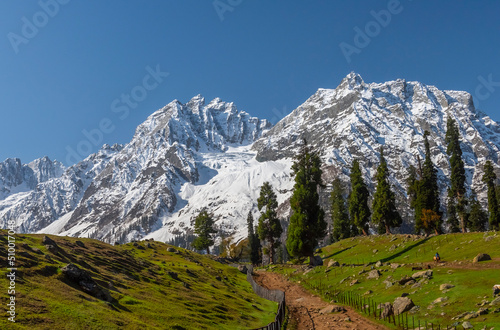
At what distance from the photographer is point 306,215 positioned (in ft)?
216

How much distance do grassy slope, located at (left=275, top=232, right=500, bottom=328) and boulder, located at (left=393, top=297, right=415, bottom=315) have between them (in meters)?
0.86

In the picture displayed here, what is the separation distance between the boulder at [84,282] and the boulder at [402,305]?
23.6m

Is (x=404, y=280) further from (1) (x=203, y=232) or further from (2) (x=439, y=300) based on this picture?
(1) (x=203, y=232)

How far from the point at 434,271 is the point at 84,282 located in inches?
1361

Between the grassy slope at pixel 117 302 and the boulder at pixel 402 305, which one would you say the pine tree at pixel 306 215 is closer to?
the grassy slope at pixel 117 302

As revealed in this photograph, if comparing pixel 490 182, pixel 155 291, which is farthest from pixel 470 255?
pixel 490 182

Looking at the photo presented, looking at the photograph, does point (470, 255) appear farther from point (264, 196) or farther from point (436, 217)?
point (264, 196)

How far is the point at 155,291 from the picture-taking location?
36.8 metres

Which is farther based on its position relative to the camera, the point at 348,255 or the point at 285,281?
the point at 348,255

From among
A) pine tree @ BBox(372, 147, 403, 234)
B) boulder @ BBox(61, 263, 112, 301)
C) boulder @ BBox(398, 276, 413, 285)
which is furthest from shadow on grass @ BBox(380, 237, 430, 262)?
boulder @ BBox(61, 263, 112, 301)

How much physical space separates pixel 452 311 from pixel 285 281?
40.2 meters

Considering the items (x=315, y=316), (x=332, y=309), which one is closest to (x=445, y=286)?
(x=332, y=309)

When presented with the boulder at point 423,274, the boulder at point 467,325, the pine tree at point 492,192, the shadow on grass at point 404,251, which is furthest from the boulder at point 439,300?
the pine tree at point 492,192

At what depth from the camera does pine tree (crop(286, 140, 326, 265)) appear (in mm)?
65375
